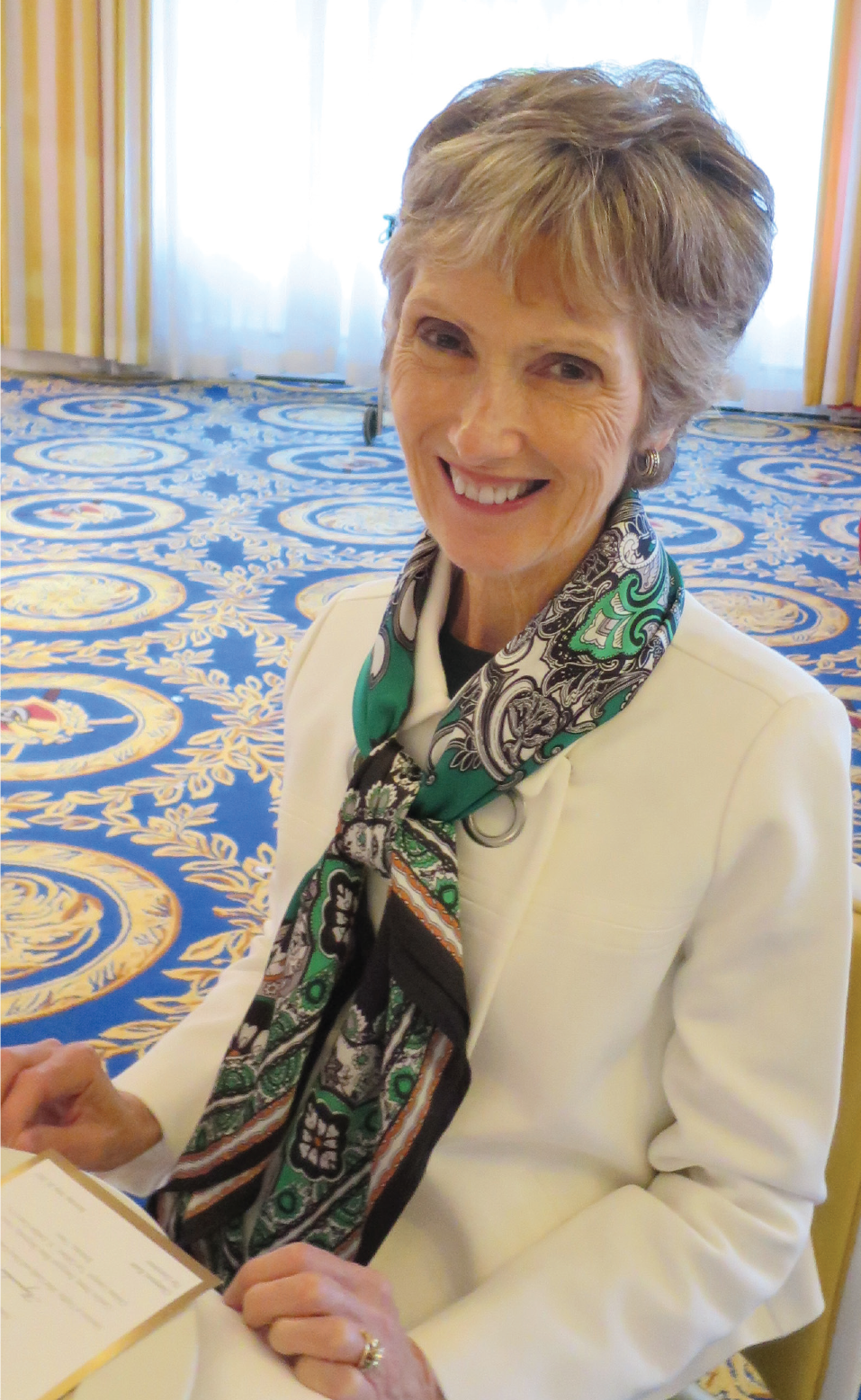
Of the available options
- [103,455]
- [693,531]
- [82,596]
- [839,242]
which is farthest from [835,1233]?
[839,242]

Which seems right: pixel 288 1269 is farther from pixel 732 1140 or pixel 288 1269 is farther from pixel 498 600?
pixel 498 600

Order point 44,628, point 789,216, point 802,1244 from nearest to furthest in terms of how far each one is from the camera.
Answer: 1. point 802,1244
2. point 44,628
3. point 789,216

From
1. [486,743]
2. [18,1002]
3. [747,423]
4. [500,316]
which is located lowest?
[18,1002]

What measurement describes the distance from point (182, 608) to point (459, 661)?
93.6 inches

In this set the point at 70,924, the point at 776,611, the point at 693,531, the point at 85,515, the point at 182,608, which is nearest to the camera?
the point at 70,924

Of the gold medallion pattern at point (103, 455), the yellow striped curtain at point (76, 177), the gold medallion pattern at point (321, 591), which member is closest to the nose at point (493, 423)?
the gold medallion pattern at point (321, 591)

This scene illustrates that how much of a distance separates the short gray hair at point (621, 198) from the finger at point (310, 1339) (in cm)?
70

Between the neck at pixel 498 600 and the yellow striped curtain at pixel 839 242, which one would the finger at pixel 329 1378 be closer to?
the neck at pixel 498 600

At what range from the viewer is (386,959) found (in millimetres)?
1025

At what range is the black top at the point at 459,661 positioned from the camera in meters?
1.17

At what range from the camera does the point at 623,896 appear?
0.96 meters

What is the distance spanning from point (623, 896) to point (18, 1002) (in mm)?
1358

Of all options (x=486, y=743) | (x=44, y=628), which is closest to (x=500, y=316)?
(x=486, y=743)

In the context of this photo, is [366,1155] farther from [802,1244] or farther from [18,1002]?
[18,1002]
